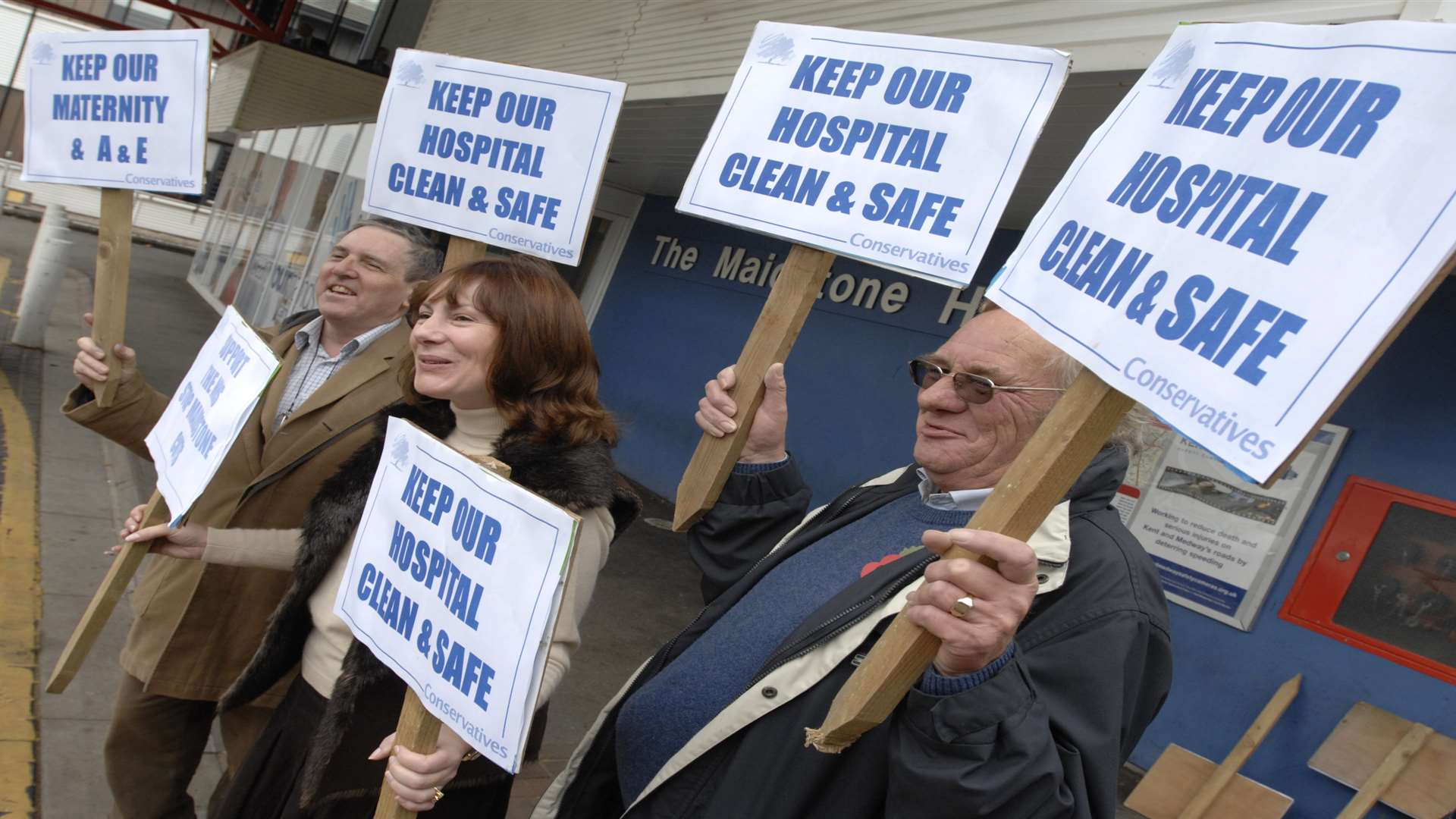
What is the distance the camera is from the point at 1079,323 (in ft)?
4.09

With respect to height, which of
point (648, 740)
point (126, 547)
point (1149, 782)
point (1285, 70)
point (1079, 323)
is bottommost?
point (1149, 782)

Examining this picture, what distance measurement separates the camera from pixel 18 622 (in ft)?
12.6

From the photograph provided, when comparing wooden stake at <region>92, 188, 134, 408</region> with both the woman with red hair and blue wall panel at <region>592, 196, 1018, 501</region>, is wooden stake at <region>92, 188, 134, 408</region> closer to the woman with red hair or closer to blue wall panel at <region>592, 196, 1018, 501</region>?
the woman with red hair

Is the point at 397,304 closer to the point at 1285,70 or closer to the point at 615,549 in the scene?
the point at 1285,70

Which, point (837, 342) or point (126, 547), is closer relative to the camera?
point (126, 547)

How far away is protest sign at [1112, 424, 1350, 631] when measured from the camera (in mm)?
4605

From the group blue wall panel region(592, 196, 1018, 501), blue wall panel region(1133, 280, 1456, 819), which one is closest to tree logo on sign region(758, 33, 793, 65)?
blue wall panel region(1133, 280, 1456, 819)

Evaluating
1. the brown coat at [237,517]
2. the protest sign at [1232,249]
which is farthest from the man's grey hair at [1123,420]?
the brown coat at [237,517]

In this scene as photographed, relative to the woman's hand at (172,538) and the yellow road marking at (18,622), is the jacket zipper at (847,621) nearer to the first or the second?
the woman's hand at (172,538)

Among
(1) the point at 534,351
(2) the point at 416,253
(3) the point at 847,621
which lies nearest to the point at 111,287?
(2) the point at 416,253

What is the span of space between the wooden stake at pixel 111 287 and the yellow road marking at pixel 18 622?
4.29 feet

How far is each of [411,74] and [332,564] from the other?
1441 mm

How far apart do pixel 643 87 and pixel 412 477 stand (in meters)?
4.97

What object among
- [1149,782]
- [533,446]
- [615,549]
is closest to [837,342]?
[615,549]
